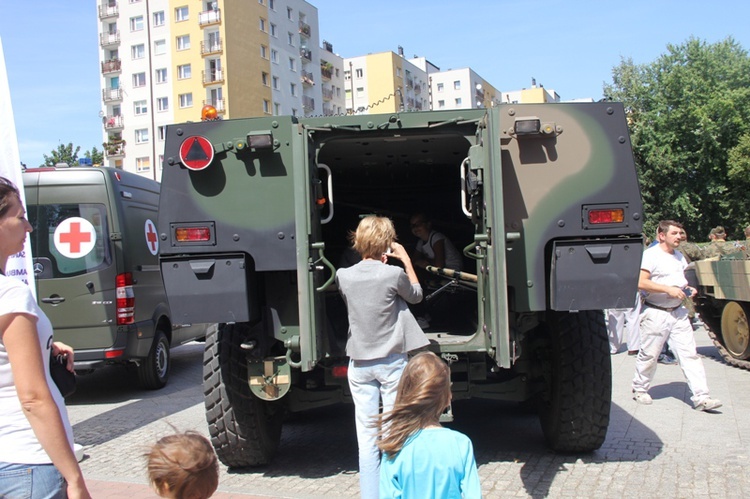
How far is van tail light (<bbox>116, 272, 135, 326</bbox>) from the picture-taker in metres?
8.41

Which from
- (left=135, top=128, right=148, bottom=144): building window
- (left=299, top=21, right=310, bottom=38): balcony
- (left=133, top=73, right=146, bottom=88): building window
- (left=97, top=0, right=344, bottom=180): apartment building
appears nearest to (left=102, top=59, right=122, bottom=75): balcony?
(left=97, top=0, right=344, bottom=180): apartment building

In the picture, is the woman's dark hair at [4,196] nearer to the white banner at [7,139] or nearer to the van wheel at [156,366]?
the white banner at [7,139]

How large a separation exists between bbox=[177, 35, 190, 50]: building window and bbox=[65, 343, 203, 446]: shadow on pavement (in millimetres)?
45910

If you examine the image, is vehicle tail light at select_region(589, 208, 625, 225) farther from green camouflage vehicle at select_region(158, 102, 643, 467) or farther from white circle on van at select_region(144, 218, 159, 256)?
white circle on van at select_region(144, 218, 159, 256)

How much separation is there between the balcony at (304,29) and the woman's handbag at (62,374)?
6186cm

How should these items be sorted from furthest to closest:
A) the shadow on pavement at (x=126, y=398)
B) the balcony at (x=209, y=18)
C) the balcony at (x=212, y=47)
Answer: the balcony at (x=209, y=18) < the balcony at (x=212, y=47) < the shadow on pavement at (x=126, y=398)

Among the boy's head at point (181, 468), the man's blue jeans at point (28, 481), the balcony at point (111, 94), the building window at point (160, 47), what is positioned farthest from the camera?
the balcony at point (111, 94)

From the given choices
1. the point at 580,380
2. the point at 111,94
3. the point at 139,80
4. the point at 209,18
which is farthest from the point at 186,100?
the point at 580,380

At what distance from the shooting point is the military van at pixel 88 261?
27.2ft

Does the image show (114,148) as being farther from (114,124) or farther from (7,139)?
(7,139)

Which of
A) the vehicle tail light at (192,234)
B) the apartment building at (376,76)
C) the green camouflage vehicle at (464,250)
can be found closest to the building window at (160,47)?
the apartment building at (376,76)

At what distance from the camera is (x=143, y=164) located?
55219mm

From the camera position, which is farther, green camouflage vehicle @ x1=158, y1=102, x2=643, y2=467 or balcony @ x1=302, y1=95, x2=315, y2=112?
balcony @ x1=302, y1=95, x2=315, y2=112

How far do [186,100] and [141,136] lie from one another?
4.76 m
